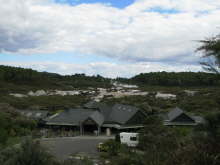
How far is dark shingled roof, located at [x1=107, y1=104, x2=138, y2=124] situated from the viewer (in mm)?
38094

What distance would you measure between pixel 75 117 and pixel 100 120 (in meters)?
3.27

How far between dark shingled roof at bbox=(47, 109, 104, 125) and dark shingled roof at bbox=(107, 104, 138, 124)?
1.52 meters

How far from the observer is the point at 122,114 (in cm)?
3922

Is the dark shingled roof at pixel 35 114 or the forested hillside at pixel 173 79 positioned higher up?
the forested hillside at pixel 173 79

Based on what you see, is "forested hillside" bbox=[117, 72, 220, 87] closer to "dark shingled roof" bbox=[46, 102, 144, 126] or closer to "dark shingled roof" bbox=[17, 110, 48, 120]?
"dark shingled roof" bbox=[46, 102, 144, 126]

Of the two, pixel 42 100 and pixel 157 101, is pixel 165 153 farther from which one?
pixel 42 100

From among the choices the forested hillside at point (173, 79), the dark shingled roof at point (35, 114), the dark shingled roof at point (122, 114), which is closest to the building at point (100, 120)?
the dark shingled roof at point (122, 114)

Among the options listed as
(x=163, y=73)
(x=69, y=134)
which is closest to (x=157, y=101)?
(x=69, y=134)

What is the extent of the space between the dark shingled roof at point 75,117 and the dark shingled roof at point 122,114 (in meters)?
1.52

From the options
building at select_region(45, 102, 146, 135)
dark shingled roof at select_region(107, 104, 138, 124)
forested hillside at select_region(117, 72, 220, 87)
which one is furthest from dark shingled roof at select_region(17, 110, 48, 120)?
forested hillside at select_region(117, 72, 220, 87)

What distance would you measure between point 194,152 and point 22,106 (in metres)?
50.9

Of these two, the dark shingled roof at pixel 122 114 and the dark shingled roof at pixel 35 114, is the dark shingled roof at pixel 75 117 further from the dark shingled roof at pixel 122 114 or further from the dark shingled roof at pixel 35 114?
the dark shingled roof at pixel 35 114

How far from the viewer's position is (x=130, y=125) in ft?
125

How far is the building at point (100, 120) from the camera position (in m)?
37.9
